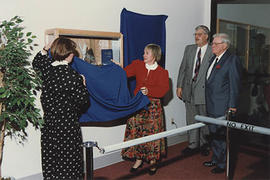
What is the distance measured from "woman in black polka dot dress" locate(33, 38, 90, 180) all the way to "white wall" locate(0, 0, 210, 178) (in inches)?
11.9

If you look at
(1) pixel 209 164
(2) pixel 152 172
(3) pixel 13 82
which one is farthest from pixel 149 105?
(3) pixel 13 82

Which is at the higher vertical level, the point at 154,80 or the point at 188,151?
the point at 154,80

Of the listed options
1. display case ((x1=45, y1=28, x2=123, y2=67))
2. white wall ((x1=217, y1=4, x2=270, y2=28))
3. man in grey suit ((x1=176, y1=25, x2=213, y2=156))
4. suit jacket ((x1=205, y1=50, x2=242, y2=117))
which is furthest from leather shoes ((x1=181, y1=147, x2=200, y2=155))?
white wall ((x1=217, y1=4, x2=270, y2=28))

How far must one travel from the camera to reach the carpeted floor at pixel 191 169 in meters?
3.21

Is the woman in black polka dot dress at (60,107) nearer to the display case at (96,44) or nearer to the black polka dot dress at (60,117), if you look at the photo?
the black polka dot dress at (60,117)

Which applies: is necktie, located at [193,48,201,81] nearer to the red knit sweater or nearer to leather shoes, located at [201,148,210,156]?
the red knit sweater

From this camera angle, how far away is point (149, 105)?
323 centimetres

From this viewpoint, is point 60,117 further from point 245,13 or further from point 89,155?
point 245,13

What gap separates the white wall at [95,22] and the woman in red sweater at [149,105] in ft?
1.32

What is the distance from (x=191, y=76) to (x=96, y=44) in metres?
1.43

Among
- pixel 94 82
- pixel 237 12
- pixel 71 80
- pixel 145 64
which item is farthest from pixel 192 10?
pixel 71 80

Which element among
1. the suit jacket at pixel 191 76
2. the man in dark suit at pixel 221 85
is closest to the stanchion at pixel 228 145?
the man in dark suit at pixel 221 85

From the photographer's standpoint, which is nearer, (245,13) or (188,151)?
(188,151)

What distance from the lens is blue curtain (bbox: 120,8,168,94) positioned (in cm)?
347
